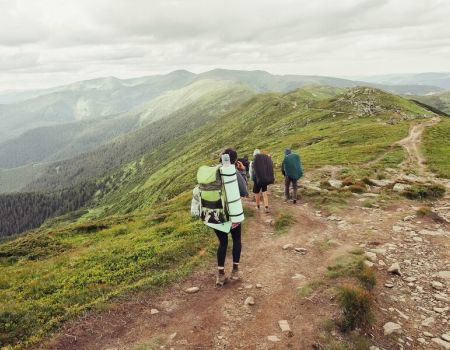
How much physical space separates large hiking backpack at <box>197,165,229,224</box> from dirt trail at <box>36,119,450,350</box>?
104 inches

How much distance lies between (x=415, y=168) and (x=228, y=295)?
2958cm

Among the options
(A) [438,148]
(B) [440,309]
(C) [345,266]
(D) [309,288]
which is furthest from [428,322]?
(A) [438,148]

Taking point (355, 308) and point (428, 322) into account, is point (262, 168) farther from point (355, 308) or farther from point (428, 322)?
point (428, 322)

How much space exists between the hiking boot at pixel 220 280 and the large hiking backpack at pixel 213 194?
214cm

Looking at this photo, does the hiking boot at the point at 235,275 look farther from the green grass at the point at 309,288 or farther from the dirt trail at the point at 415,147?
the dirt trail at the point at 415,147

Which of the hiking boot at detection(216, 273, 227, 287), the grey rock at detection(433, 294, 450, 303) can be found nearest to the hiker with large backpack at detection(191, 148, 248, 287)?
the hiking boot at detection(216, 273, 227, 287)

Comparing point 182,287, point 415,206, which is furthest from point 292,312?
point 415,206

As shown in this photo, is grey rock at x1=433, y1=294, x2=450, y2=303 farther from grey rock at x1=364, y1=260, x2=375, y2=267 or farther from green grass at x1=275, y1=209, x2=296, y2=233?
green grass at x1=275, y1=209, x2=296, y2=233

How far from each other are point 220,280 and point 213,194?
3218 mm

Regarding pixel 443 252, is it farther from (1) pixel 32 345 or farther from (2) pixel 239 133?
(2) pixel 239 133

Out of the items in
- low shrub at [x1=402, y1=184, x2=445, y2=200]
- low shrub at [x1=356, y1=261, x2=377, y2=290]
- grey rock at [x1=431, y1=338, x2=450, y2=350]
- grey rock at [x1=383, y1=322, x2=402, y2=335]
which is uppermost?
low shrub at [x1=356, y1=261, x2=377, y2=290]

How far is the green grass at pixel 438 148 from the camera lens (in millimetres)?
35094

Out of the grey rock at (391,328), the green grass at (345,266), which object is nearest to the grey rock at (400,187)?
the green grass at (345,266)

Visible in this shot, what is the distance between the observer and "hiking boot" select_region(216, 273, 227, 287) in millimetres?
13320
